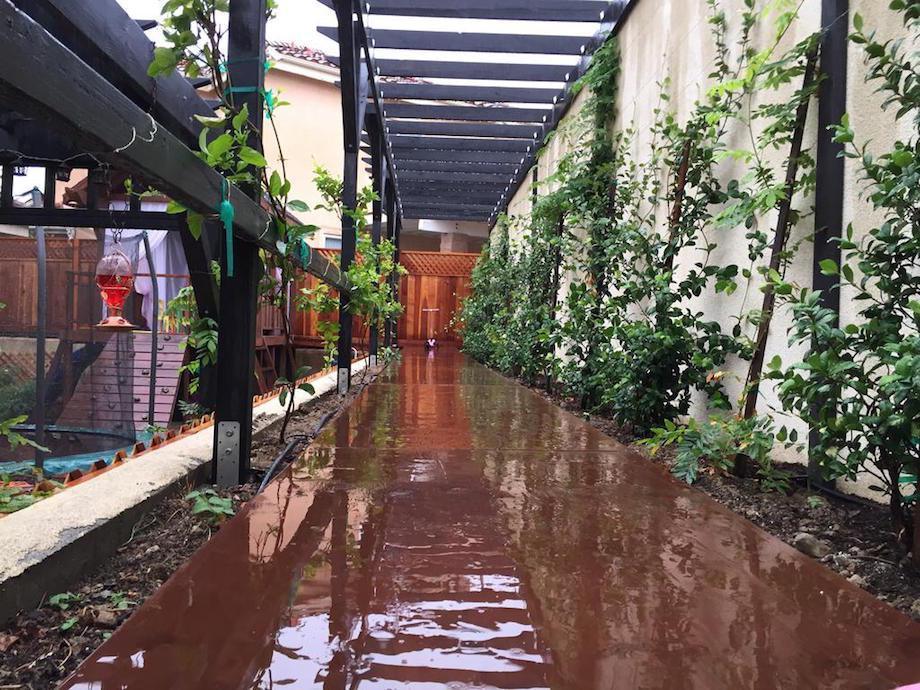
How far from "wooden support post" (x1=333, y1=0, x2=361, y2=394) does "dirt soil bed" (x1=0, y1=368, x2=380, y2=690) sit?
3.14 metres

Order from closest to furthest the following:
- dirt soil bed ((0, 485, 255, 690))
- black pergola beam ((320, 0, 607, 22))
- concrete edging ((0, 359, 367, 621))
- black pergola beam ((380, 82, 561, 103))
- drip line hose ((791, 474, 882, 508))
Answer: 1. dirt soil bed ((0, 485, 255, 690))
2. concrete edging ((0, 359, 367, 621))
3. drip line hose ((791, 474, 882, 508))
4. black pergola beam ((320, 0, 607, 22))
5. black pergola beam ((380, 82, 561, 103))

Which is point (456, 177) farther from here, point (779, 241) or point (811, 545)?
point (811, 545)

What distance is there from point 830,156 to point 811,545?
53.2 inches

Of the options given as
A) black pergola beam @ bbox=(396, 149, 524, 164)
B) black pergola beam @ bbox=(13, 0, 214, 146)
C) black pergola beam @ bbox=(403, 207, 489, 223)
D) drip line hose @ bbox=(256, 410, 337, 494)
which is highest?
black pergola beam @ bbox=(396, 149, 524, 164)

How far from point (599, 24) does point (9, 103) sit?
202 inches

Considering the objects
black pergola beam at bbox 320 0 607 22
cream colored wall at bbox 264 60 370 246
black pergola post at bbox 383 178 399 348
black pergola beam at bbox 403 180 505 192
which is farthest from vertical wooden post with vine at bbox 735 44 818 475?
cream colored wall at bbox 264 60 370 246

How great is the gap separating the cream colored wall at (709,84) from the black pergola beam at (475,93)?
171cm

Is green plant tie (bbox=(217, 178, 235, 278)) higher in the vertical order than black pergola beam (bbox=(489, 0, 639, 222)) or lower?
lower

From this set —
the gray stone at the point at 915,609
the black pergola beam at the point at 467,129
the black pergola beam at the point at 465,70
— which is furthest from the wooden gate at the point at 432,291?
the gray stone at the point at 915,609

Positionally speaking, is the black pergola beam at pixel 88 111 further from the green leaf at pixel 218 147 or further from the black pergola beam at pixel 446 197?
the black pergola beam at pixel 446 197

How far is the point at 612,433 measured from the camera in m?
3.66

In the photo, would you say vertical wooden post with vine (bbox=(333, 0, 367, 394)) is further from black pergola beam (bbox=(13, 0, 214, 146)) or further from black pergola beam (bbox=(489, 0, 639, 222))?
black pergola beam (bbox=(489, 0, 639, 222))

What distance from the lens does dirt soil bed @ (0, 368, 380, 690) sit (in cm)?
122

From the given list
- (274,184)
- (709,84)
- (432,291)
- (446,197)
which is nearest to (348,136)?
(709,84)
